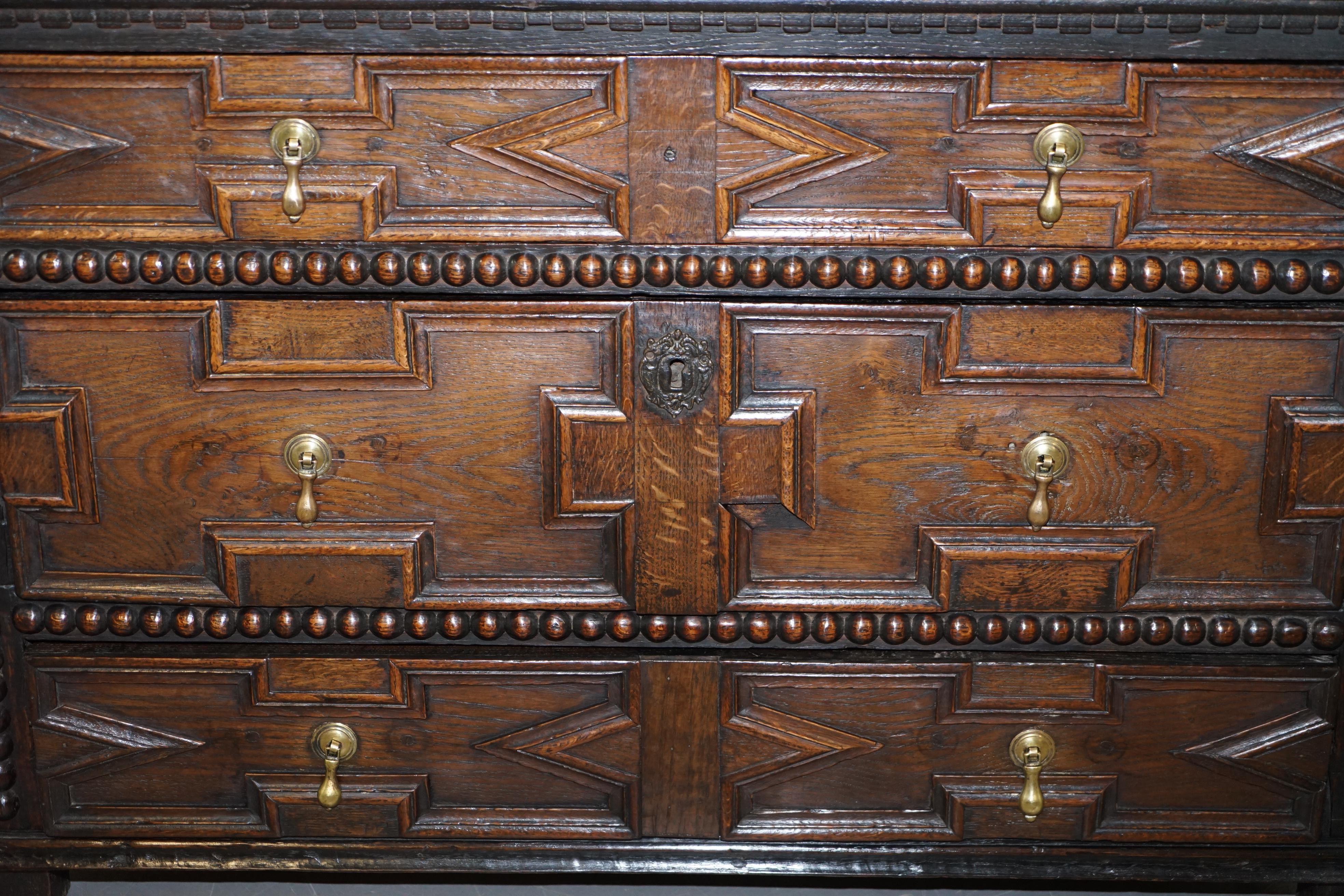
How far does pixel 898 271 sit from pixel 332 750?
639 mm

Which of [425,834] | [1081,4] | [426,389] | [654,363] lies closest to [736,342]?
[654,363]

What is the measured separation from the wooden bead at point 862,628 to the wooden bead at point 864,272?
0.29 meters

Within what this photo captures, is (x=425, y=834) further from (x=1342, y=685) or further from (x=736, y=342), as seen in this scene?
(x=1342, y=685)

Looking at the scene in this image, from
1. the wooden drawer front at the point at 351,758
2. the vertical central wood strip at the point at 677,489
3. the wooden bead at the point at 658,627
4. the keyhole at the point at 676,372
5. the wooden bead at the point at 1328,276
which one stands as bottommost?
the wooden drawer front at the point at 351,758

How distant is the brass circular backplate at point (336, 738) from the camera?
3.65ft

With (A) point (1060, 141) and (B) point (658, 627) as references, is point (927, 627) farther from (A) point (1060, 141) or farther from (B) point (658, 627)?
(A) point (1060, 141)

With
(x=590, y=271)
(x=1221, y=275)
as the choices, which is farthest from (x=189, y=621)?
(x=1221, y=275)

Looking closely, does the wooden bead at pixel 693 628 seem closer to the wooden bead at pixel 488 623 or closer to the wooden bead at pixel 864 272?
the wooden bead at pixel 488 623

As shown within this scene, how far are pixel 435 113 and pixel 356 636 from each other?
45 centimetres

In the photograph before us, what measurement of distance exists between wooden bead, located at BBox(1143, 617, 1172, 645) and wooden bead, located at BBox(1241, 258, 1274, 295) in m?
0.29

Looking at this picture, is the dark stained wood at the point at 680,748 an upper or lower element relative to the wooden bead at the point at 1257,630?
lower

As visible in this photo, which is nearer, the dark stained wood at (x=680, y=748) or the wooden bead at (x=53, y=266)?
the wooden bead at (x=53, y=266)

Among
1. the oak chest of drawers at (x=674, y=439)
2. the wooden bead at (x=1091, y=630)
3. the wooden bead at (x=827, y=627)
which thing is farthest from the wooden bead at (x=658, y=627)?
the wooden bead at (x=1091, y=630)

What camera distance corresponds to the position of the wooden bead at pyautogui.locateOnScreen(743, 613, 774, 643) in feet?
3.57
